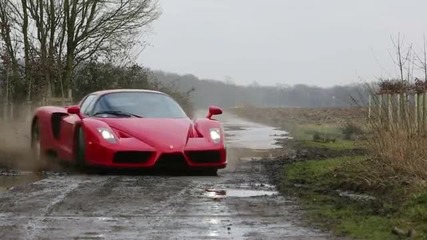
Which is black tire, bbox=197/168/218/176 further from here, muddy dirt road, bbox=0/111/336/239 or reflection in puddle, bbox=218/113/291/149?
reflection in puddle, bbox=218/113/291/149

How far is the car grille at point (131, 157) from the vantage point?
394 inches

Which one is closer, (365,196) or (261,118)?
(365,196)

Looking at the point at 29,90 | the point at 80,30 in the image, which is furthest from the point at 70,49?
the point at 29,90

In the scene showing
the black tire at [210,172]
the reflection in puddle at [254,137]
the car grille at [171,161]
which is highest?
the car grille at [171,161]

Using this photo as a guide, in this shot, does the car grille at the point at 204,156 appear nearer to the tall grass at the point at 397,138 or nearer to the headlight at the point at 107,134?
the headlight at the point at 107,134

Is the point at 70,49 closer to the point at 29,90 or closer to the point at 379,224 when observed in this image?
the point at 29,90

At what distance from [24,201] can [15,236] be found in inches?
70.6

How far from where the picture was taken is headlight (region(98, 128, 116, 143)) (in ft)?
33.1

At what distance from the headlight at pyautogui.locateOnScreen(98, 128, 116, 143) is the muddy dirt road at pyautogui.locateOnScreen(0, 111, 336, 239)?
2.33 ft

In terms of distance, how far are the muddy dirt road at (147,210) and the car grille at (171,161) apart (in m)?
0.53

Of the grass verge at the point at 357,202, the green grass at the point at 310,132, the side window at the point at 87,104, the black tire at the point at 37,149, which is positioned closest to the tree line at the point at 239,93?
the green grass at the point at 310,132

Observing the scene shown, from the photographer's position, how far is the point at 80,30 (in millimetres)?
30016

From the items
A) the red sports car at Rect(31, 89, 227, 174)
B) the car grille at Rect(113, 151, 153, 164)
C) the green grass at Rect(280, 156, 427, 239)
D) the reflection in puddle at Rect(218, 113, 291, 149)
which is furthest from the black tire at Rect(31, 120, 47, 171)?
the reflection in puddle at Rect(218, 113, 291, 149)

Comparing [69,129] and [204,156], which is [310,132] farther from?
[204,156]
